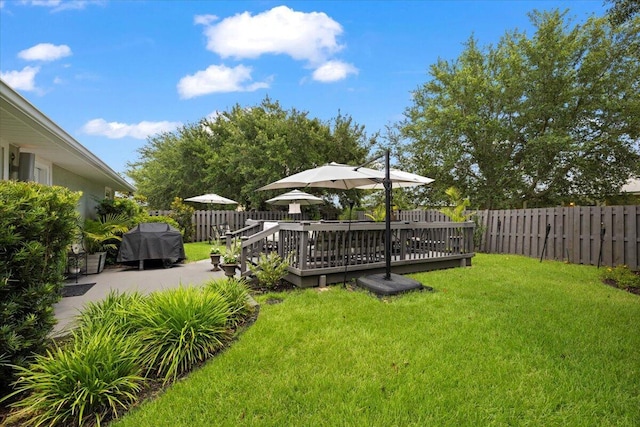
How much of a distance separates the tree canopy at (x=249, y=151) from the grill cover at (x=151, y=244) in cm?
873

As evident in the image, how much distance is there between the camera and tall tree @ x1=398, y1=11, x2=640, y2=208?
13.6m

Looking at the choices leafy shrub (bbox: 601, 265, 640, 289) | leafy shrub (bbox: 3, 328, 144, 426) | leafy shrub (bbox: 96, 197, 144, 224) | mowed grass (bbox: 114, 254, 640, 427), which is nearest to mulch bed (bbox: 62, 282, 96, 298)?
leafy shrub (bbox: 3, 328, 144, 426)

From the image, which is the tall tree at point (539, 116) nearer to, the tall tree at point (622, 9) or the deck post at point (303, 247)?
the tall tree at point (622, 9)

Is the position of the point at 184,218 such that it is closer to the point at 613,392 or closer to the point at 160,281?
the point at 160,281

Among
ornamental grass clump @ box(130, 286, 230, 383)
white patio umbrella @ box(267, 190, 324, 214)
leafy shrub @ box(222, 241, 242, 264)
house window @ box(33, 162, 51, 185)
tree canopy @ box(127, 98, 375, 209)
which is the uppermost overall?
tree canopy @ box(127, 98, 375, 209)

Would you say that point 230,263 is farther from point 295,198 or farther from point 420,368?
point 295,198

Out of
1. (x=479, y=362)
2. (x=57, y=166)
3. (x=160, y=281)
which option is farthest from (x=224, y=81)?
(x=479, y=362)

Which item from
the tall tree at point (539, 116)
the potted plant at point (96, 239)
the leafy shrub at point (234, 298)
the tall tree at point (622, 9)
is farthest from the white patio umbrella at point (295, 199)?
the tall tree at point (539, 116)

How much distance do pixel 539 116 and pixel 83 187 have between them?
18.8 metres

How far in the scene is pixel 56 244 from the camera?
2.81 meters

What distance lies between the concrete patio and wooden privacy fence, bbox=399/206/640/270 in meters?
9.22

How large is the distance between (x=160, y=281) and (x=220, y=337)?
338 centimetres

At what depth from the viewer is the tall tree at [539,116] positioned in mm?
13578

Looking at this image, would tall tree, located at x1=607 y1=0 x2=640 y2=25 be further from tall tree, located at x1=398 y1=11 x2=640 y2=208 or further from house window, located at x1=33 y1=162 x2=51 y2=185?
house window, located at x1=33 y1=162 x2=51 y2=185
